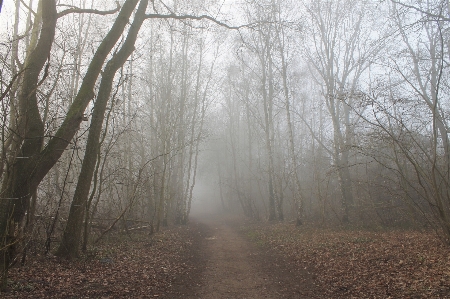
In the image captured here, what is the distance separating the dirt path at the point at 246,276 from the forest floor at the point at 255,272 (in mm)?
19

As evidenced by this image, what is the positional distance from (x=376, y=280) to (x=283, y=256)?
3.45m

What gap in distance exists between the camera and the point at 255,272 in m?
7.36

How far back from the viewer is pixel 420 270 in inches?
223

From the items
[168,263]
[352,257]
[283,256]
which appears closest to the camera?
[352,257]

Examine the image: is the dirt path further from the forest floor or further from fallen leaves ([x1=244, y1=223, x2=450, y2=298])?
fallen leaves ([x1=244, y1=223, x2=450, y2=298])

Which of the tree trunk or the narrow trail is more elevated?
the tree trunk

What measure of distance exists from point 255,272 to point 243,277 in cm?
49

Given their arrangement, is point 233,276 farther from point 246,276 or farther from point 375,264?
point 375,264

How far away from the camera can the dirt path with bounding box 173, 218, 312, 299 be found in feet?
19.3

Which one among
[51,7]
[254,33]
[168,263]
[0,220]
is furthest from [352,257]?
[254,33]

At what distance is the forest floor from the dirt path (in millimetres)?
19

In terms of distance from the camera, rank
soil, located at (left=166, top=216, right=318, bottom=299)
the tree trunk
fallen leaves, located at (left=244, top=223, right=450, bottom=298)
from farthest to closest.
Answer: the tree trunk < soil, located at (left=166, top=216, right=318, bottom=299) < fallen leaves, located at (left=244, top=223, right=450, bottom=298)

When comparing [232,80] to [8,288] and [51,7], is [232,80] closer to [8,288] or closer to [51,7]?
[51,7]

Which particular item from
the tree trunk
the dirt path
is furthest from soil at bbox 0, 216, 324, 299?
the tree trunk
